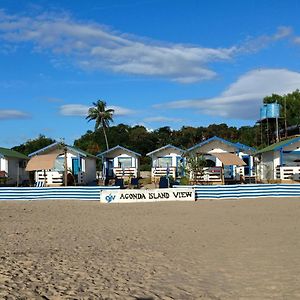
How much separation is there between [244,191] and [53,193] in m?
9.80

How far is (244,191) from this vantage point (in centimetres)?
2250

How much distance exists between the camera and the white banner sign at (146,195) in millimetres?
21781

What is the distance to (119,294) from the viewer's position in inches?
254

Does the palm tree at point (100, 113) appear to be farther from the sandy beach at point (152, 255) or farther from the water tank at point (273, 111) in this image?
the sandy beach at point (152, 255)

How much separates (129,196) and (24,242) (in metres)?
Result: 11.1

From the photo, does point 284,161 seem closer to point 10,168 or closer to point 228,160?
point 228,160

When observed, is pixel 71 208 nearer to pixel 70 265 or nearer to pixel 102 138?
pixel 70 265

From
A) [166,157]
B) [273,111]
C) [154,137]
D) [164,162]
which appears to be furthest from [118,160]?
[154,137]

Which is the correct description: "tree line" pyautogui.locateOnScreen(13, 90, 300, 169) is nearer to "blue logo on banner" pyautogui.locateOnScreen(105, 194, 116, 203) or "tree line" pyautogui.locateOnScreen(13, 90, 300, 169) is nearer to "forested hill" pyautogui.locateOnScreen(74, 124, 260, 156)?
"forested hill" pyautogui.locateOnScreen(74, 124, 260, 156)

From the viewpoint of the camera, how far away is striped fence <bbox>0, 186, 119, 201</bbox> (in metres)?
22.7

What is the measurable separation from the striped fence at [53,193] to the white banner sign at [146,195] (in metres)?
0.90

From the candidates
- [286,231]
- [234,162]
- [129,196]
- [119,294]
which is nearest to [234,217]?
[286,231]

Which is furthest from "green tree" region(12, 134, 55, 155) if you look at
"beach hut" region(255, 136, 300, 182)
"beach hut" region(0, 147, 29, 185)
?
"beach hut" region(255, 136, 300, 182)

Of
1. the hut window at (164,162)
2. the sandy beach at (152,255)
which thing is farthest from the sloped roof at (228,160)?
the sandy beach at (152,255)
